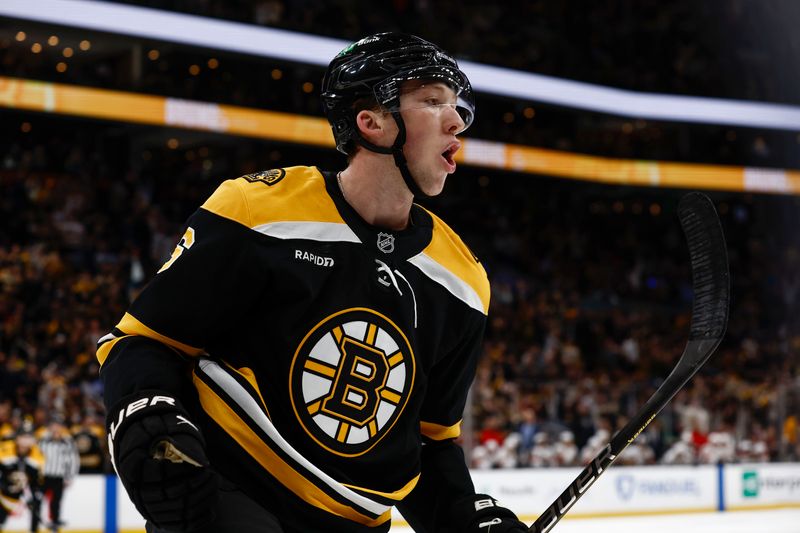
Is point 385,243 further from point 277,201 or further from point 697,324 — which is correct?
point 697,324

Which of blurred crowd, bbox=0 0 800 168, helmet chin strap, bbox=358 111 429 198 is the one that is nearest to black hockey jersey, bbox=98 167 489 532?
helmet chin strap, bbox=358 111 429 198

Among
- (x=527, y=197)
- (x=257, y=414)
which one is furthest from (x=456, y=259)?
(x=527, y=197)

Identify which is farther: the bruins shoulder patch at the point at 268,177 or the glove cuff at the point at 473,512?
the glove cuff at the point at 473,512

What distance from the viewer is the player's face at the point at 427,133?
1.93m

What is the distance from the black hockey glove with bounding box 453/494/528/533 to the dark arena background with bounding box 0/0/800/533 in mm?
6207

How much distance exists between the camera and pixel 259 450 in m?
1.74

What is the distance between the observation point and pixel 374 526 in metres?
1.87

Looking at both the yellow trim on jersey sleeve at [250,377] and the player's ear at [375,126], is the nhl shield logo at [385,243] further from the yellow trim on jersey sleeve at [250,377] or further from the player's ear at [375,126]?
the yellow trim on jersey sleeve at [250,377]

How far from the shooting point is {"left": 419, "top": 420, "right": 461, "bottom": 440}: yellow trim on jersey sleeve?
2.07 meters

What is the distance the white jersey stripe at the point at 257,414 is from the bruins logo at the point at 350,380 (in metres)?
0.05

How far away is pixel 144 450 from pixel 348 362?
417 mm

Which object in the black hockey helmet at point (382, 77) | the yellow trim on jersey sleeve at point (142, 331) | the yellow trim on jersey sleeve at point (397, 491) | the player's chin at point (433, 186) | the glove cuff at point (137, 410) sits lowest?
the yellow trim on jersey sleeve at point (397, 491)

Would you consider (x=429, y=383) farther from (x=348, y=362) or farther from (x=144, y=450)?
(x=144, y=450)

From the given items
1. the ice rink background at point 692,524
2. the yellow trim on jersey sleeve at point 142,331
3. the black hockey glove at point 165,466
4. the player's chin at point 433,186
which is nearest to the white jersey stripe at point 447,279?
the player's chin at point 433,186
